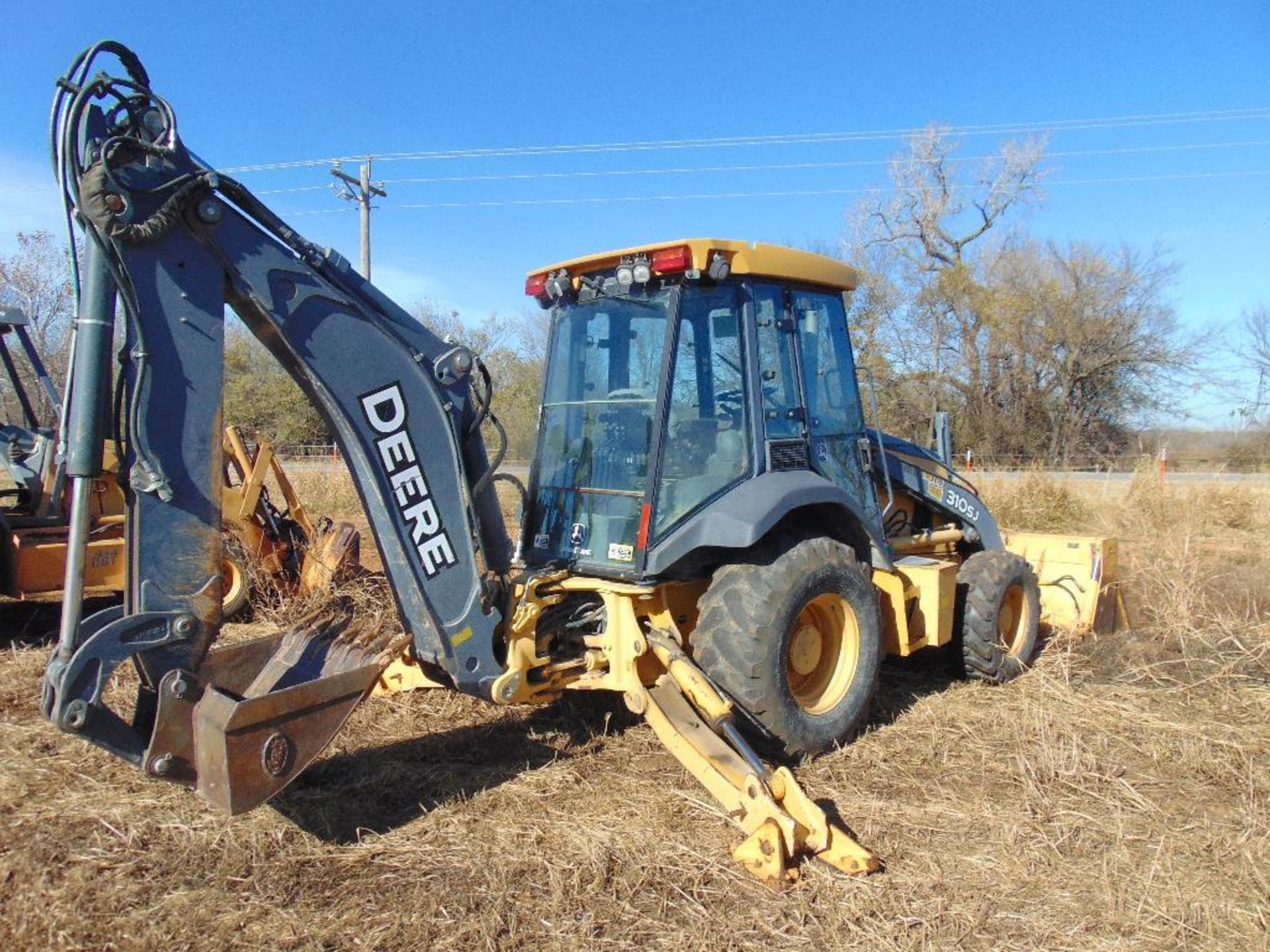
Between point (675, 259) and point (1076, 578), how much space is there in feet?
13.6

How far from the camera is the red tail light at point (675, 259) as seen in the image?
419 centimetres

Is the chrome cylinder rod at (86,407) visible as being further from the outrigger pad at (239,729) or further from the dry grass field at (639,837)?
the dry grass field at (639,837)

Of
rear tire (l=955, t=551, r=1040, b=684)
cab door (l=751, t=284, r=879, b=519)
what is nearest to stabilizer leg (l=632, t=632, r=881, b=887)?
cab door (l=751, t=284, r=879, b=519)

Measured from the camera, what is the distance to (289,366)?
11.7 feet

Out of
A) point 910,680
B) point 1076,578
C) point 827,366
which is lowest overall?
point 910,680

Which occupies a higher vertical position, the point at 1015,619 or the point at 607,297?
the point at 607,297

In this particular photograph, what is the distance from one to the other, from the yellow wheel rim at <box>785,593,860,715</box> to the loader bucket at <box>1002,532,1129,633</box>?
268cm

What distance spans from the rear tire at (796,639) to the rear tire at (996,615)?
3.65ft

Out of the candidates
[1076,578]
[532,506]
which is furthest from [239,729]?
[1076,578]

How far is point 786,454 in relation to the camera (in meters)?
4.64

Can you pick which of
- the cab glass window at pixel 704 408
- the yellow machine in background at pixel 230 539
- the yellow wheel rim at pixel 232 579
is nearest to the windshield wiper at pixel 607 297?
→ the cab glass window at pixel 704 408

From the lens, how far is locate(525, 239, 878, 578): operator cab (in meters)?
4.28

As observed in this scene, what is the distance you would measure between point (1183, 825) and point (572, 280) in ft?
11.5

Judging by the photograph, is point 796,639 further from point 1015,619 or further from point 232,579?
point 232,579
